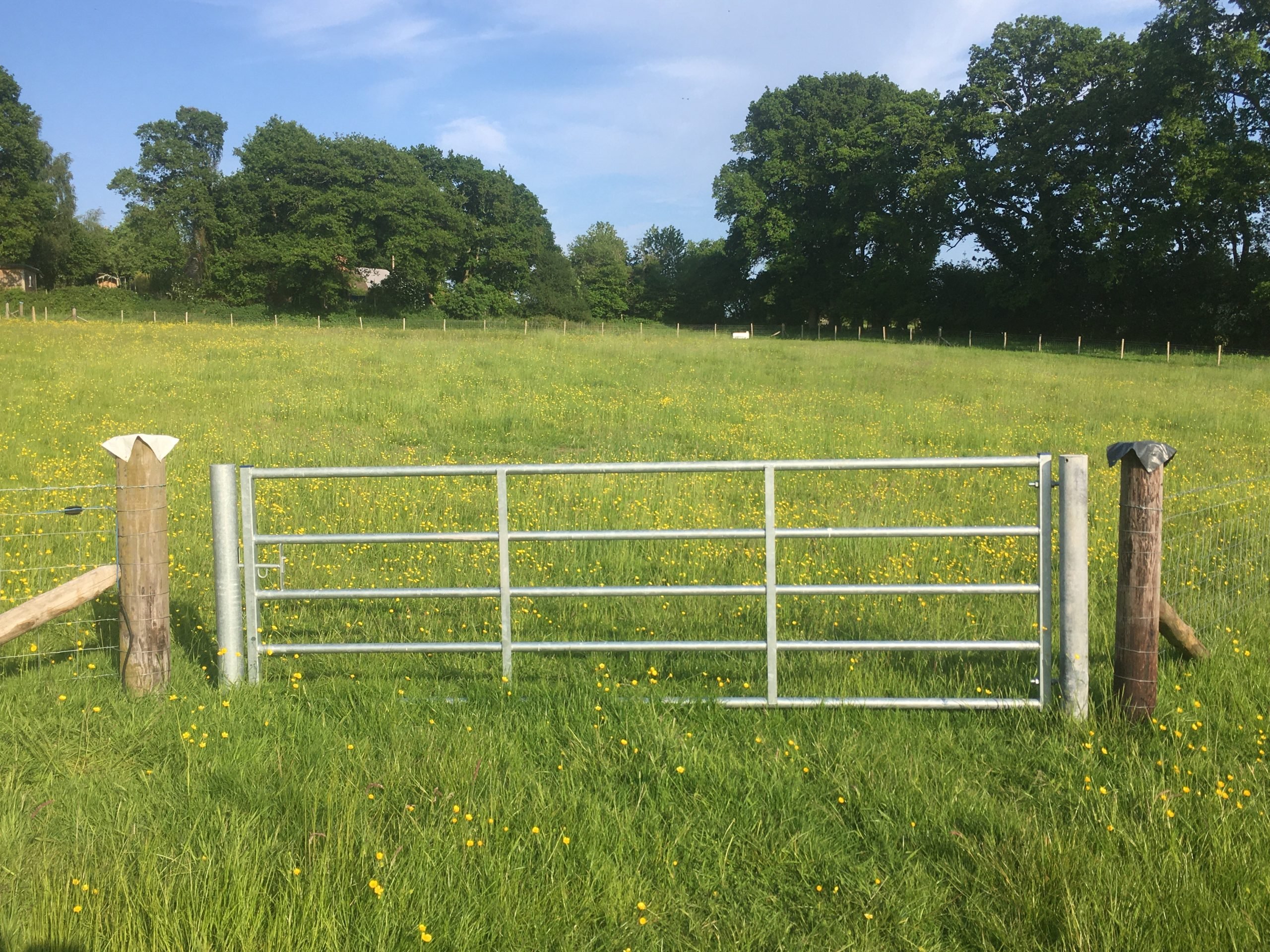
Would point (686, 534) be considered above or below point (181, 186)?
below

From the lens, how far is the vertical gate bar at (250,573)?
16.4 feet

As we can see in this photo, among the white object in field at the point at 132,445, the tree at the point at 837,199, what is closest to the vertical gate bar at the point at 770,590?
the white object in field at the point at 132,445

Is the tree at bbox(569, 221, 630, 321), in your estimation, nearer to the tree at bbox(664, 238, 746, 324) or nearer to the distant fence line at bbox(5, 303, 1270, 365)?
the tree at bbox(664, 238, 746, 324)

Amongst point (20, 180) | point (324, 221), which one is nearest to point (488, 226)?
point (324, 221)

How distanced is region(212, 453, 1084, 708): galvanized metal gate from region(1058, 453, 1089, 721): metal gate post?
5 centimetres

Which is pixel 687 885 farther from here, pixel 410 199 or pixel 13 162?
pixel 13 162

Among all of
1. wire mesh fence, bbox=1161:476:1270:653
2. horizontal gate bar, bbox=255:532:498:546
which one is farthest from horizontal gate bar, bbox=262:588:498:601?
wire mesh fence, bbox=1161:476:1270:653

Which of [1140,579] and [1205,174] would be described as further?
[1205,174]

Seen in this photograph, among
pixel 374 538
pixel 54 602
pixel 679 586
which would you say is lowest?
pixel 54 602

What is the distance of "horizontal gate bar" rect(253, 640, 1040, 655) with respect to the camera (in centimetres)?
455

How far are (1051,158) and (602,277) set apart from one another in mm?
43936

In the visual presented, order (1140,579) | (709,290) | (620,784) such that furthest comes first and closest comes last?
(709,290) < (1140,579) < (620,784)

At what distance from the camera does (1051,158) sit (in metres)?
51.9

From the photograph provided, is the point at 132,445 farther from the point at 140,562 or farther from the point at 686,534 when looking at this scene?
the point at 686,534
